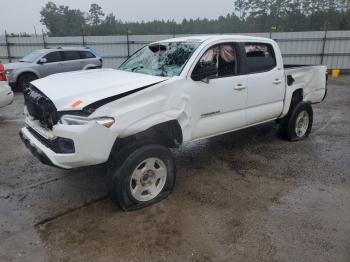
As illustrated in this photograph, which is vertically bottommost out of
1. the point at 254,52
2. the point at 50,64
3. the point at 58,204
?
the point at 58,204

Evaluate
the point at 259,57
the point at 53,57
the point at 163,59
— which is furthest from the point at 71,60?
the point at 259,57

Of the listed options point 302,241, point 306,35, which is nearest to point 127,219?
point 302,241

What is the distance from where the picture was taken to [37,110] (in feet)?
12.1

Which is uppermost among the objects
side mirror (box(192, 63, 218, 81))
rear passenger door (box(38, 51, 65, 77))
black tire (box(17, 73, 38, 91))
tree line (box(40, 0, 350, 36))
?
tree line (box(40, 0, 350, 36))

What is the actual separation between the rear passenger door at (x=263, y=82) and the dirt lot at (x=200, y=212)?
0.77 m

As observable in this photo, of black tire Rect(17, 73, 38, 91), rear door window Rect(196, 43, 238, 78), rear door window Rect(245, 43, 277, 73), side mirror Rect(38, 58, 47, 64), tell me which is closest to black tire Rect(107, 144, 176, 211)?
rear door window Rect(196, 43, 238, 78)

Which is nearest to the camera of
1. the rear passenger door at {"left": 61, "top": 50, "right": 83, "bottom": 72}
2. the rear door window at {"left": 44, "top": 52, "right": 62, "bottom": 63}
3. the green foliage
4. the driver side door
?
the driver side door

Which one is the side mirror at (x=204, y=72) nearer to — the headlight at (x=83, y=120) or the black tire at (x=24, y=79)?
the headlight at (x=83, y=120)

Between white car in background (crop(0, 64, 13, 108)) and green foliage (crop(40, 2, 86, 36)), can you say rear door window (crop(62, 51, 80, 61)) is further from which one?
green foliage (crop(40, 2, 86, 36))

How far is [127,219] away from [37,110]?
63.3 inches

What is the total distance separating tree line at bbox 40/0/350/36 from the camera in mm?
39562

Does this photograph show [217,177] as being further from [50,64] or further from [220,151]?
[50,64]

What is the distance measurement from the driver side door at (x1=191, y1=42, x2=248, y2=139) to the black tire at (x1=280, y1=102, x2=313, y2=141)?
1.46 m

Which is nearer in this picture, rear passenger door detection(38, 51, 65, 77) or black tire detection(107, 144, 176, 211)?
black tire detection(107, 144, 176, 211)
